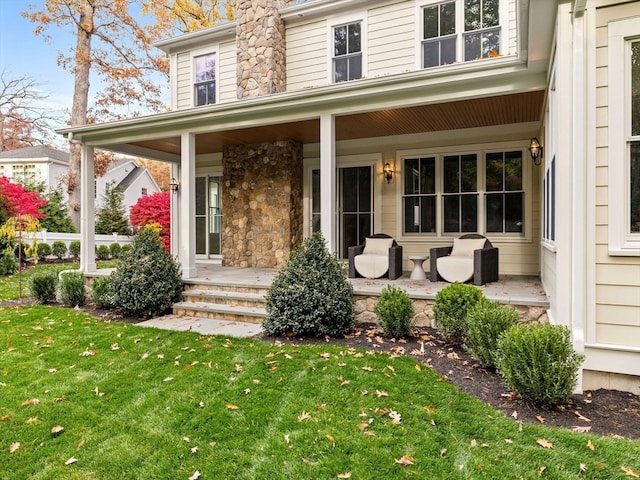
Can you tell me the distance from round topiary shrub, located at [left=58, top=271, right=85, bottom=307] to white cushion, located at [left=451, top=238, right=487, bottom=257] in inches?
256

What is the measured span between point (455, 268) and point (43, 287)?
283 inches

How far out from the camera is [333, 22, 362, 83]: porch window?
28.0ft

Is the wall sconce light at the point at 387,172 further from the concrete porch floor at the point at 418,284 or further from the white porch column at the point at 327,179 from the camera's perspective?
the white porch column at the point at 327,179

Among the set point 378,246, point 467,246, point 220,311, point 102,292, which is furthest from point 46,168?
point 467,246

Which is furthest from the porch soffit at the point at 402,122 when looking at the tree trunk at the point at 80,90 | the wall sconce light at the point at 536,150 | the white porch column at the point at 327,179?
the tree trunk at the point at 80,90

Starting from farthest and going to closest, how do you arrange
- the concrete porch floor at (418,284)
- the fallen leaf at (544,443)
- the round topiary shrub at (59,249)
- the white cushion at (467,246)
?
the round topiary shrub at (59,249) < the white cushion at (467,246) < the concrete porch floor at (418,284) < the fallen leaf at (544,443)

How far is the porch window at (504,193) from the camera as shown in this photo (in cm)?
736

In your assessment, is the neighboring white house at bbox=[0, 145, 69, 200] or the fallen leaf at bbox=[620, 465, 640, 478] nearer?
the fallen leaf at bbox=[620, 465, 640, 478]

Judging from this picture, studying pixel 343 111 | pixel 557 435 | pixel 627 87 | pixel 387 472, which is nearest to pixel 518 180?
pixel 343 111

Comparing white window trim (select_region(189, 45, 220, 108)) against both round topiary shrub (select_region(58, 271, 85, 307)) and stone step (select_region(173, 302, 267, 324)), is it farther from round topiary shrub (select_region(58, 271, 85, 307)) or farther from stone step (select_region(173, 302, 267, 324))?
stone step (select_region(173, 302, 267, 324))

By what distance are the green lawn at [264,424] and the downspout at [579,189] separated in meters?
1.07

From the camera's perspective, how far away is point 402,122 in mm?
7133

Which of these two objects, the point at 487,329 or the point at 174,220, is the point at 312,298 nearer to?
the point at 487,329

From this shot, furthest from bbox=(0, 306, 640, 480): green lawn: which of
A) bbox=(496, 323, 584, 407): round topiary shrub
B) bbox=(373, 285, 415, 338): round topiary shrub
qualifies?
bbox=(373, 285, 415, 338): round topiary shrub
